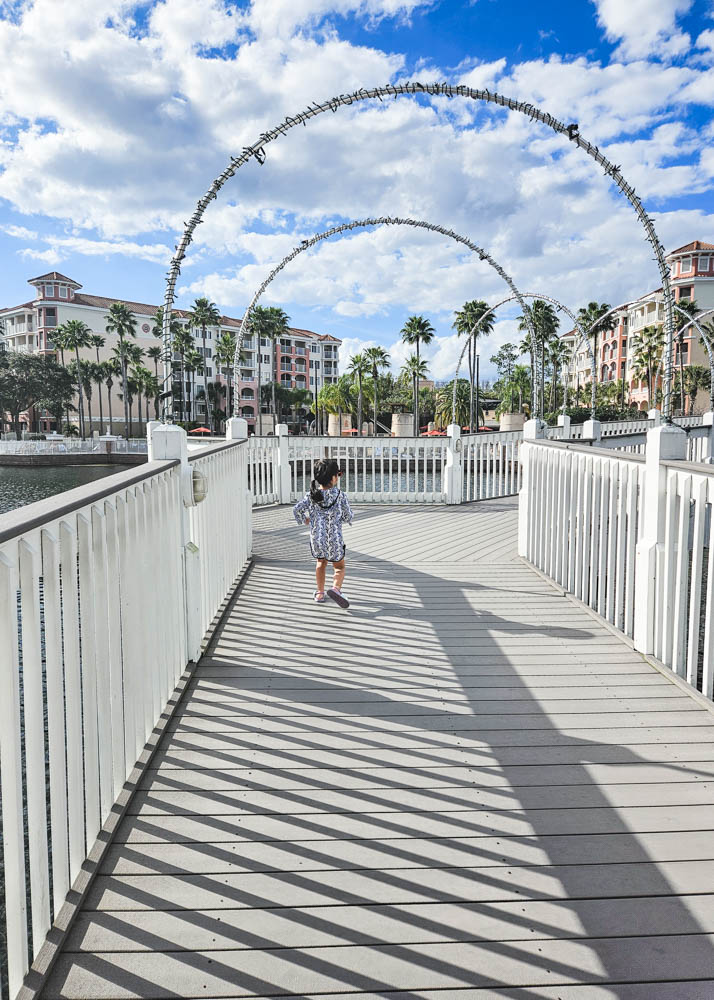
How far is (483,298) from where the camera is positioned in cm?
4956

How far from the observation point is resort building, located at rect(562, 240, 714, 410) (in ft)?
178

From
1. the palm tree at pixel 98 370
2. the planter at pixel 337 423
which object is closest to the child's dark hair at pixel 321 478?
the palm tree at pixel 98 370

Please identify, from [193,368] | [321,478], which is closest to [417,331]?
[193,368]

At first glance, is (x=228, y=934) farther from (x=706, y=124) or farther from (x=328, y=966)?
(x=706, y=124)

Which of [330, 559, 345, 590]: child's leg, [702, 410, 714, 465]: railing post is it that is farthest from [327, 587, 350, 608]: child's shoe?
[702, 410, 714, 465]: railing post

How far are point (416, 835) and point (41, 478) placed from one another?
46.2 m

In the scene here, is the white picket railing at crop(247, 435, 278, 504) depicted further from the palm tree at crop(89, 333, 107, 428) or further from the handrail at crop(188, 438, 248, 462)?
the palm tree at crop(89, 333, 107, 428)

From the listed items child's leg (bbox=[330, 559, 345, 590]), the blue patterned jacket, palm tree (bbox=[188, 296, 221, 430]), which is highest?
palm tree (bbox=[188, 296, 221, 430])

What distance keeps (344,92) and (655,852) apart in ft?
18.5

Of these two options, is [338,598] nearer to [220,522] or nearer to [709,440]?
[220,522]

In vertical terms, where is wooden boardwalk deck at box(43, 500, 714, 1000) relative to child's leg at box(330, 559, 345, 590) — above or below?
below

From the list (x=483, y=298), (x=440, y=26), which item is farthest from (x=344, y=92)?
(x=483, y=298)

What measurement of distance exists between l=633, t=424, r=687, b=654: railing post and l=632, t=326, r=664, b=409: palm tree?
46.8 metres

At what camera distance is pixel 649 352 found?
50.5 metres
